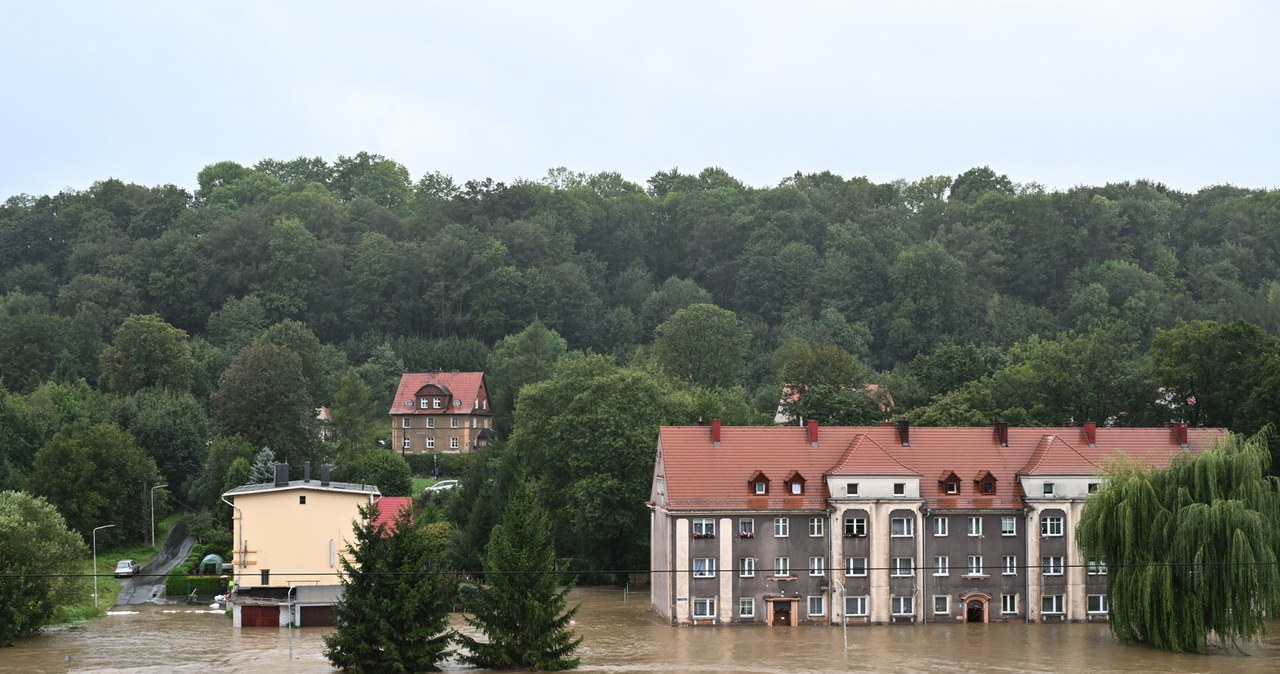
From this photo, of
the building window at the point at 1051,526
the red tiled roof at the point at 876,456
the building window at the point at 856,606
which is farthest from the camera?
the building window at the point at 1051,526

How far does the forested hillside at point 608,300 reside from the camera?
89.4 meters

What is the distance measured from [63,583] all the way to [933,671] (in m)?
32.0

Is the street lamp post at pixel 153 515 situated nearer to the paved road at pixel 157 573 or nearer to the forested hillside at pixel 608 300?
the paved road at pixel 157 573

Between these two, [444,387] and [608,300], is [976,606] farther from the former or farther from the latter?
[608,300]

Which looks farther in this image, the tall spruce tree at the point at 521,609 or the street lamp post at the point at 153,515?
the street lamp post at the point at 153,515

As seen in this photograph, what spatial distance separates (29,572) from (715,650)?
25.1 metres

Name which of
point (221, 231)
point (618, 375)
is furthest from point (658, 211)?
point (618, 375)

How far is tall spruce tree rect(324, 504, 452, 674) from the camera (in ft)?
164

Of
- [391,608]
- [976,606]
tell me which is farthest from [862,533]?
[391,608]

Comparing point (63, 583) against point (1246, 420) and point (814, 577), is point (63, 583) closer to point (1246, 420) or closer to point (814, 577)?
point (814, 577)

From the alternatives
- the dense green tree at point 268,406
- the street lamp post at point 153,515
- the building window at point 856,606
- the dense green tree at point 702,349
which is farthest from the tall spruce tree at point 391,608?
the dense green tree at point 702,349

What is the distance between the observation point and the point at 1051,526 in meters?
63.6

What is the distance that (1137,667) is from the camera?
51.8 m

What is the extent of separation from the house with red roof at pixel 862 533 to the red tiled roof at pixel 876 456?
0.06 meters
